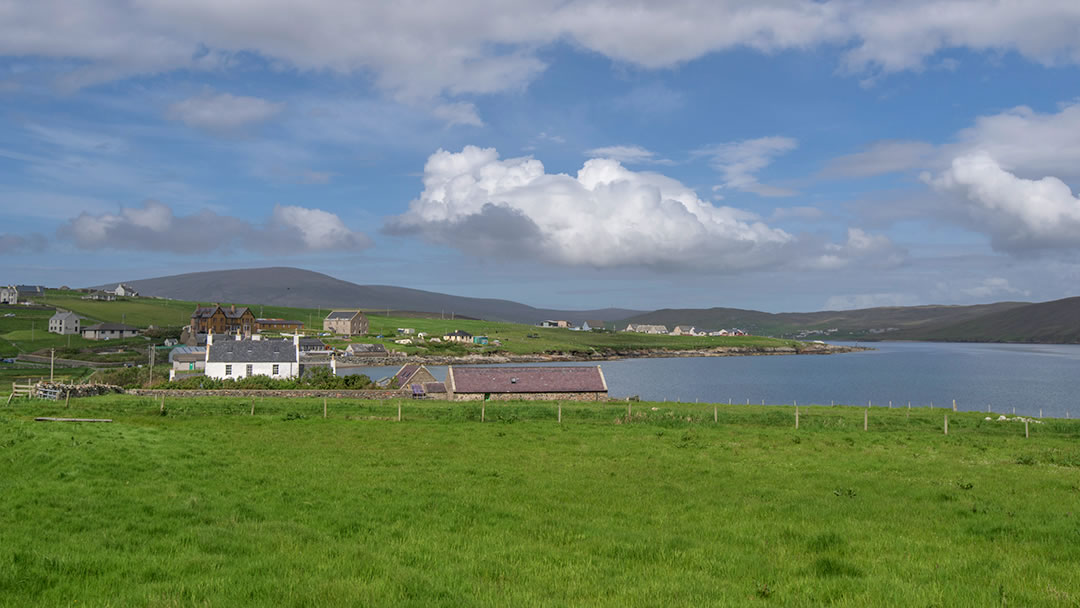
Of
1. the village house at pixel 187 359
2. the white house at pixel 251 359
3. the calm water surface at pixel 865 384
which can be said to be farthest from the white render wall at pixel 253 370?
the calm water surface at pixel 865 384

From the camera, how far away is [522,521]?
1625 centimetres

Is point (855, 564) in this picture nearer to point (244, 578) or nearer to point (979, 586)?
point (979, 586)

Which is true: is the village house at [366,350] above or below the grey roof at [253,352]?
below

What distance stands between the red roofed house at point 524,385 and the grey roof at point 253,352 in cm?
2825

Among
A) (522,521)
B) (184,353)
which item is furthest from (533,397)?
(184,353)

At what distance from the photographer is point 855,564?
12273mm

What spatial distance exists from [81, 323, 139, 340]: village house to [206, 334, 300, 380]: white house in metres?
108

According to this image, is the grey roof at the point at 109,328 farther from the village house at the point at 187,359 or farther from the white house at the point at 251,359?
the white house at the point at 251,359

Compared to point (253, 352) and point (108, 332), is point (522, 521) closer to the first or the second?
point (253, 352)

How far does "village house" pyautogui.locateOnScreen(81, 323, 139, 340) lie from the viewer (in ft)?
552

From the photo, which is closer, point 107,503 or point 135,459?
point 107,503

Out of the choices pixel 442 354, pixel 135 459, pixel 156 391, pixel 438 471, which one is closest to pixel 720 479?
pixel 438 471

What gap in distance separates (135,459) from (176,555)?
39.2 ft

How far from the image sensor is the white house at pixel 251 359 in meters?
81.9
